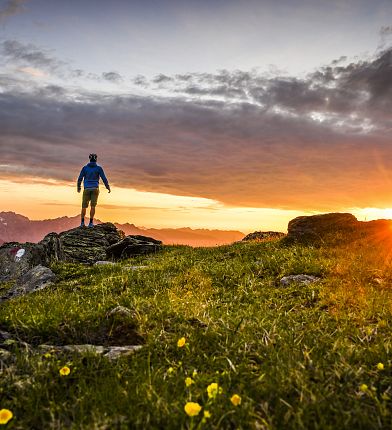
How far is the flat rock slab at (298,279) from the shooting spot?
10.4 m

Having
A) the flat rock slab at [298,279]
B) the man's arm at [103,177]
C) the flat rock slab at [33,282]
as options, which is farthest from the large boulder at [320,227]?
the man's arm at [103,177]

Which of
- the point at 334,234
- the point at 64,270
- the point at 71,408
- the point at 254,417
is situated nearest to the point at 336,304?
the point at 254,417

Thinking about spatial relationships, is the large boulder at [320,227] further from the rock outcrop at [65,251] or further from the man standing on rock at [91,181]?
the man standing on rock at [91,181]

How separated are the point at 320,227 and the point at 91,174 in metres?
18.6

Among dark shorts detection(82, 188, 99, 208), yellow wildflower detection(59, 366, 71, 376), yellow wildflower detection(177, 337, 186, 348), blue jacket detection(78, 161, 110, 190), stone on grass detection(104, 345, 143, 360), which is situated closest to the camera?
yellow wildflower detection(59, 366, 71, 376)

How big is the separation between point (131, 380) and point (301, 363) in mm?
1891

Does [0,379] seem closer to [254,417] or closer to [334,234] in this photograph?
[254,417]

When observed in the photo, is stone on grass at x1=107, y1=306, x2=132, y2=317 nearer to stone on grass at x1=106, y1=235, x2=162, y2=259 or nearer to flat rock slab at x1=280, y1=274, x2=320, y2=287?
flat rock slab at x1=280, y1=274, x2=320, y2=287

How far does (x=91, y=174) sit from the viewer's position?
30500 millimetres

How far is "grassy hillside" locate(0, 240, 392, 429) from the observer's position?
3738 millimetres

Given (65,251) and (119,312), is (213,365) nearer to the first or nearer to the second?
(119,312)

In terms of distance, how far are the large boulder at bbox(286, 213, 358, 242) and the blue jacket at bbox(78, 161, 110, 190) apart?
16896 millimetres

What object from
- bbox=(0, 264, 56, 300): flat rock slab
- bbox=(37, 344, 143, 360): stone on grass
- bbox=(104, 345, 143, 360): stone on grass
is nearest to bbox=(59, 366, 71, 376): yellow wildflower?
bbox=(37, 344, 143, 360): stone on grass

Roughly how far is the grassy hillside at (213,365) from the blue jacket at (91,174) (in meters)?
22.3
